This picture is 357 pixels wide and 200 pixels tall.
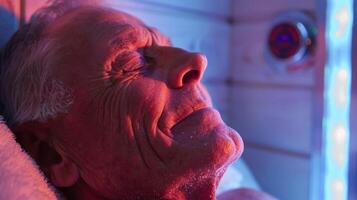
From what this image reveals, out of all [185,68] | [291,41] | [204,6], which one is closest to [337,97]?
[291,41]

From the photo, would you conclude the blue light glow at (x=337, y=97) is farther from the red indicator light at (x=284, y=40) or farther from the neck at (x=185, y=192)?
the neck at (x=185, y=192)

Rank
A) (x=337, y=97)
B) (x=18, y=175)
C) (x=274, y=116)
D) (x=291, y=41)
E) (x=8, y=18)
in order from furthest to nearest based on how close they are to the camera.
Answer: (x=274, y=116)
(x=291, y=41)
(x=337, y=97)
(x=8, y=18)
(x=18, y=175)

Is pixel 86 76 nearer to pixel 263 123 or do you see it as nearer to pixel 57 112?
pixel 57 112

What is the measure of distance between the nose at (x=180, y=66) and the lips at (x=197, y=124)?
52 mm

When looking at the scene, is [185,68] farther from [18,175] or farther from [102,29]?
[18,175]

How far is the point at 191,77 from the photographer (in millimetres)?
635

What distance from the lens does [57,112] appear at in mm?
616

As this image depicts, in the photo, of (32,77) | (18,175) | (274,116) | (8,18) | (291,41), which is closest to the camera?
(18,175)

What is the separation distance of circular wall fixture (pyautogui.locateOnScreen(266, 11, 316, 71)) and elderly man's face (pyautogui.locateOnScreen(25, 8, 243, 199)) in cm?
64

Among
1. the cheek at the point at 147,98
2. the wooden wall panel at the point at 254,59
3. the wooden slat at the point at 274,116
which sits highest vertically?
the cheek at the point at 147,98

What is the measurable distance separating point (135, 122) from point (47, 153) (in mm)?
169

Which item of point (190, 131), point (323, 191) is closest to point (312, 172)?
point (323, 191)

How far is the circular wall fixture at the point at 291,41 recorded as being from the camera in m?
1.18

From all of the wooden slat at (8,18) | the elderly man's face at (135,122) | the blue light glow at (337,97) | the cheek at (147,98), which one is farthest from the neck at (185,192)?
the blue light glow at (337,97)
